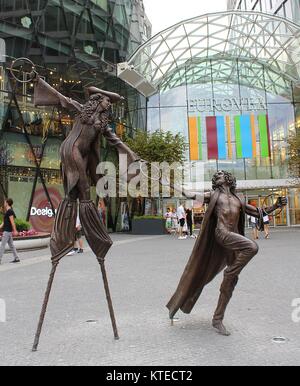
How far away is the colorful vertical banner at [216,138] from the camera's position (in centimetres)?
3316

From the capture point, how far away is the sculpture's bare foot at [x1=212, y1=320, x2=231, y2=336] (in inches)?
173

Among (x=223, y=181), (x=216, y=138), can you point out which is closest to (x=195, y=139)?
(x=216, y=138)

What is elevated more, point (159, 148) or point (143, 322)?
point (159, 148)

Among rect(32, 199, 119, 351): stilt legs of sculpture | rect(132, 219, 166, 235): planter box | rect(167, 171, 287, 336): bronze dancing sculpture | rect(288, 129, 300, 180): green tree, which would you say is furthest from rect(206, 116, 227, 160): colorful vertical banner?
rect(32, 199, 119, 351): stilt legs of sculpture

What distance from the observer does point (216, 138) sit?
3338 cm

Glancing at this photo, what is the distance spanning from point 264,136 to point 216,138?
4192mm

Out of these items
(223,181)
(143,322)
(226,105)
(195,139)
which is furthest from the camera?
(226,105)

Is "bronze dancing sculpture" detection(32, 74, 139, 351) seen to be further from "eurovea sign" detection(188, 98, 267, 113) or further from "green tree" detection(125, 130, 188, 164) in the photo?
"eurovea sign" detection(188, 98, 267, 113)

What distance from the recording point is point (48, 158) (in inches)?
908

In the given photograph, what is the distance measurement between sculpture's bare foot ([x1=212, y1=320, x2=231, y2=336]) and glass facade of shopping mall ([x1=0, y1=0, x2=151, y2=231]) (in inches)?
671

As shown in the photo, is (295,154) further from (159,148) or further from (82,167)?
(82,167)

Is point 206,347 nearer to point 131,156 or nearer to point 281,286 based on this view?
point 131,156

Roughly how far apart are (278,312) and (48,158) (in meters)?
19.8

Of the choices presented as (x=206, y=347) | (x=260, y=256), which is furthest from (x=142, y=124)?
(x=206, y=347)
